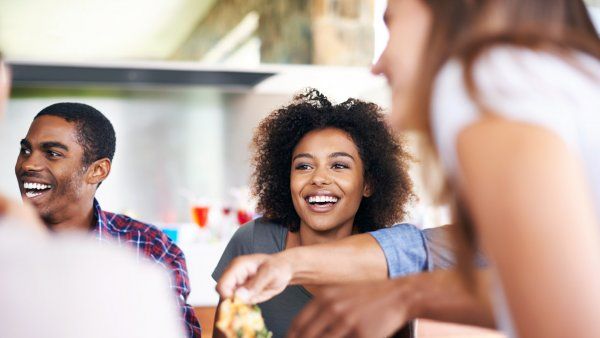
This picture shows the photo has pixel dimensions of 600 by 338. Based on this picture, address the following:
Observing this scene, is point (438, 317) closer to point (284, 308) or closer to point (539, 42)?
point (539, 42)

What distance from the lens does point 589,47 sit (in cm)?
70

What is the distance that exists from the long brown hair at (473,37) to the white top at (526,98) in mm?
12

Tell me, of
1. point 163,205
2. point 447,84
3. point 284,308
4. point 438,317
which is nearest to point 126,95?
point 163,205

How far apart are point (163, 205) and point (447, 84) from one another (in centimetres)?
464

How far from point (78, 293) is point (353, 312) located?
535 millimetres

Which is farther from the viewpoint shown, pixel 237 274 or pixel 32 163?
pixel 32 163

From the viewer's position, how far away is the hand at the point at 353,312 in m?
0.96

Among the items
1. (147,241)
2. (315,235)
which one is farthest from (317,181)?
(147,241)

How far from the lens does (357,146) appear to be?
6.72 ft

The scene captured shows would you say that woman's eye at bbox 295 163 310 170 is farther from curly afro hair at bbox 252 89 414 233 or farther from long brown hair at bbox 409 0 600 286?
long brown hair at bbox 409 0 600 286

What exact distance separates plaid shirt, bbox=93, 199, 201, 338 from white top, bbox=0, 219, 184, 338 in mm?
1442

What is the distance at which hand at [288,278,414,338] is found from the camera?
964 millimetres

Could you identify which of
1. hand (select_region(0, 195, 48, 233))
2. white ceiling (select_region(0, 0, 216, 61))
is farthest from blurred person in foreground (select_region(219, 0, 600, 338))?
white ceiling (select_region(0, 0, 216, 61))

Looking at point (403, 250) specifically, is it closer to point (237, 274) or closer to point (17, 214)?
point (237, 274)
